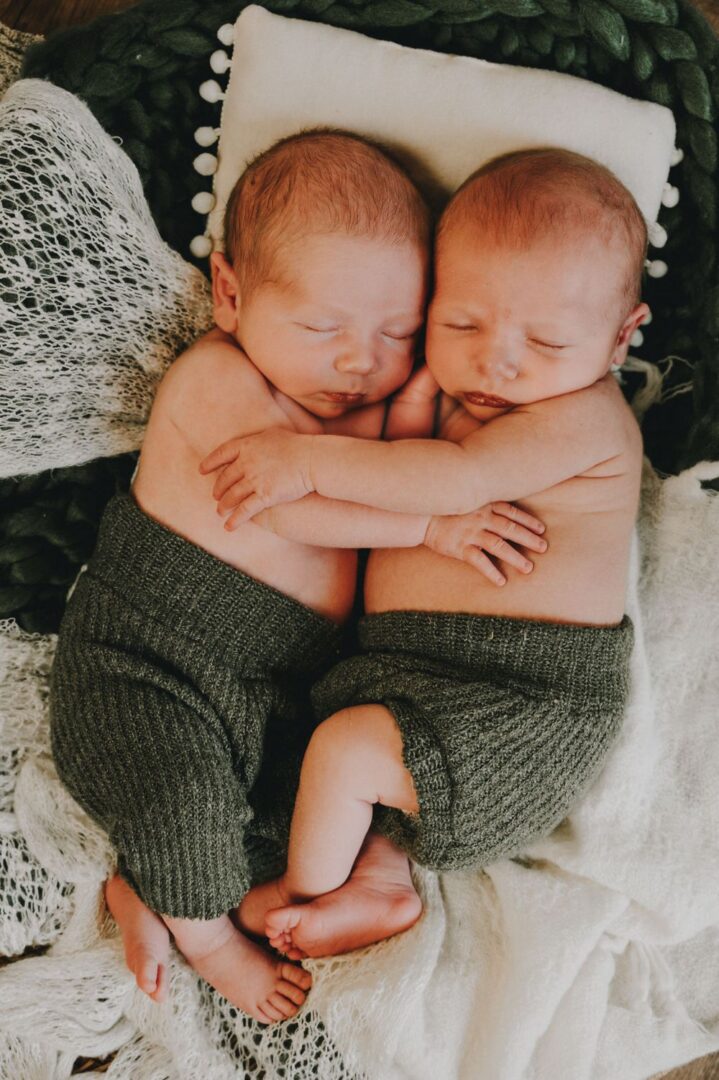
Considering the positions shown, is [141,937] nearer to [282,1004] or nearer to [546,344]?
[282,1004]

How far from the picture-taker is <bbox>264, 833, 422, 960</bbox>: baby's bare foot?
3.44 feet

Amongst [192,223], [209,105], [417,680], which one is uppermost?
[209,105]

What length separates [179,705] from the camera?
1.07 metres

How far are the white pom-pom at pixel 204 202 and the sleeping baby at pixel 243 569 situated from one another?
0.37 feet

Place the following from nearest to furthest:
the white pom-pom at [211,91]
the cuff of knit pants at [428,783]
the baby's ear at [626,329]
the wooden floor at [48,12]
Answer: the cuff of knit pants at [428,783]
the baby's ear at [626,329]
the white pom-pom at [211,91]
the wooden floor at [48,12]

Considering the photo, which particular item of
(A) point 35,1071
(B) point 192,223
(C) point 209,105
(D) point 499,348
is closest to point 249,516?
(D) point 499,348

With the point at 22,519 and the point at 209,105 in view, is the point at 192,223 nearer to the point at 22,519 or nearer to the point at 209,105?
the point at 209,105

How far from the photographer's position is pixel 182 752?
104cm

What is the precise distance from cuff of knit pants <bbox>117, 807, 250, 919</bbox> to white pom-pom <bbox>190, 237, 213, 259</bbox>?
2.25ft

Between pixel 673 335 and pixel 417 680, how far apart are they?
582 millimetres

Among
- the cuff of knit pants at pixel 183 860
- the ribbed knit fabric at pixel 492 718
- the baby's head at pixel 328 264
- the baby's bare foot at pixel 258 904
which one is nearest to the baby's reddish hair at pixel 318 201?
the baby's head at pixel 328 264

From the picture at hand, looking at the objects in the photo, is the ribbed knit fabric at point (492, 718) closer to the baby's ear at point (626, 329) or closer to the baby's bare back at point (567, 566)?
the baby's bare back at point (567, 566)

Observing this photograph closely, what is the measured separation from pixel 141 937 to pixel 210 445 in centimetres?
57

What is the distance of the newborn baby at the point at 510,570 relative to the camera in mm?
1001
